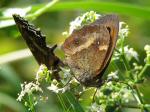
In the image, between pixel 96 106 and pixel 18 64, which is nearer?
pixel 96 106

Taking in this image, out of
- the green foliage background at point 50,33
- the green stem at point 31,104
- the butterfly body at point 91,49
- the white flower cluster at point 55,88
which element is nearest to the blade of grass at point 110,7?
the green foliage background at point 50,33

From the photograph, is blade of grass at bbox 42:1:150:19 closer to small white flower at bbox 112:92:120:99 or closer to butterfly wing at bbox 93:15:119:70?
butterfly wing at bbox 93:15:119:70

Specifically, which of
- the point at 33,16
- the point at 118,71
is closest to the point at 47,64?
the point at 118,71

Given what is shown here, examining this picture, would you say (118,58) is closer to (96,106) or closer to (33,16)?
(96,106)

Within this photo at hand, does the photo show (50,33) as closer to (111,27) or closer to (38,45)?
(38,45)

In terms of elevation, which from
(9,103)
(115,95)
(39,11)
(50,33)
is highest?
(39,11)

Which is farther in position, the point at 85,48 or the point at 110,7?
the point at 110,7

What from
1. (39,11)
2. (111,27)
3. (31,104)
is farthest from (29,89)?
(39,11)
